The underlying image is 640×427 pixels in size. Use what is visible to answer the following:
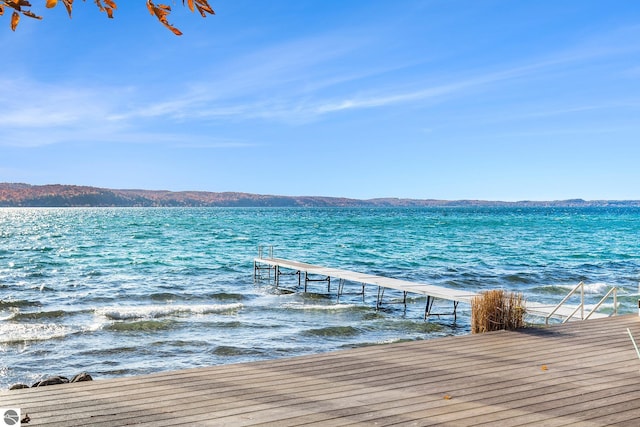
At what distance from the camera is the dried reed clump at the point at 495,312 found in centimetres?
821

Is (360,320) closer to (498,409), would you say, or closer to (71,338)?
(71,338)

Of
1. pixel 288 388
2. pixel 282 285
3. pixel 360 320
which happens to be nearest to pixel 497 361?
pixel 288 388

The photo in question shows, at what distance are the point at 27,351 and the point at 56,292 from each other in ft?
30.7

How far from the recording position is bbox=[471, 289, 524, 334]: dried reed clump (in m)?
8.21

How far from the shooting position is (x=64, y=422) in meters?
4.44

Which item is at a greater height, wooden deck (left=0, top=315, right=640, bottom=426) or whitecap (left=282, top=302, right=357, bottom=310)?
wooden deck (left=0, top=315, right=640, bottom=426)

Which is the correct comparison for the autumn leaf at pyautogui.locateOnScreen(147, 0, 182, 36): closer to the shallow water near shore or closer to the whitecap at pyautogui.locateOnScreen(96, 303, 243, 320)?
the shallow water near shore

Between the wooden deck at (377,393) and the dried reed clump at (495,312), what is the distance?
3.98ft

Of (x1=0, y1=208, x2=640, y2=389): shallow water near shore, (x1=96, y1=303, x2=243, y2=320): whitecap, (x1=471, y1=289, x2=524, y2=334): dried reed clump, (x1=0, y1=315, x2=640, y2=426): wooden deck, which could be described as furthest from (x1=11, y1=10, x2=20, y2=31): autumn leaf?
(x1=96, y1=303, x2=243, y2=320): whitecap

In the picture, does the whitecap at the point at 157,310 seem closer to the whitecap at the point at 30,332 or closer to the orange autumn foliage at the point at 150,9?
the whitecap at the point at 30,332

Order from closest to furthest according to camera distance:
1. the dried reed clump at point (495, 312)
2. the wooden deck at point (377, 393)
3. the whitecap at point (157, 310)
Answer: the wooden deck at point (377, 393), the dried reed clump at point (495, 312), the whitecap at point (157, 310)

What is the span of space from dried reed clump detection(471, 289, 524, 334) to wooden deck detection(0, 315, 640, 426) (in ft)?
3.98

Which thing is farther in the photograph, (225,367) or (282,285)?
(282,285)

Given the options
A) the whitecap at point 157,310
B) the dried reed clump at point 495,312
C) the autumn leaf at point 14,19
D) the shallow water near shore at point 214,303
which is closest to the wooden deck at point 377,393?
the dried reed clump at point 495,312
